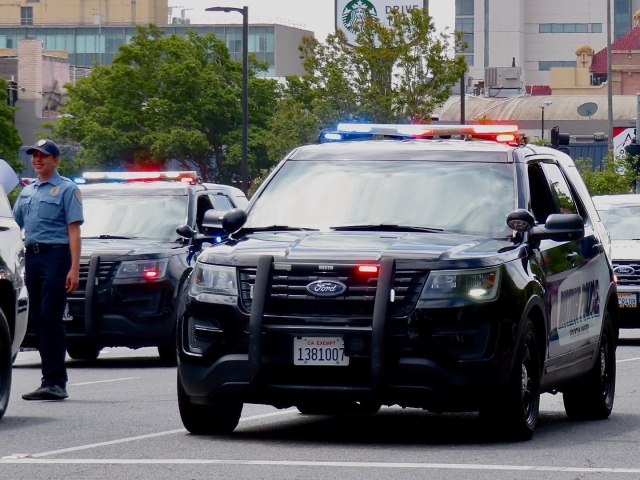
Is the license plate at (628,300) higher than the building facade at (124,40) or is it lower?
lower

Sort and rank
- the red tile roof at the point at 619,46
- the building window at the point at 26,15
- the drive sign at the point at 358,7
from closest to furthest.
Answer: the drive sign at the point at 358,7, the red tile roof at the point at 619,46, the building window at the point at 26,15

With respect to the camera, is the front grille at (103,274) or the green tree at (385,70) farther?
the green tree at (385,70)

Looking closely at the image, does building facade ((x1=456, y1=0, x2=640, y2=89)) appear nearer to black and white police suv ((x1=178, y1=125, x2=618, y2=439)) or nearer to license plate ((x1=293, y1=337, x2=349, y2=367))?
black and white police suv ((x1=178, y1=125, x2=618, y2=439))

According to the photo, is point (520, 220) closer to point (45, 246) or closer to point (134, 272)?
point (45, 246)

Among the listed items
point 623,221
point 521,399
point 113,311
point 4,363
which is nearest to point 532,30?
point 623,221

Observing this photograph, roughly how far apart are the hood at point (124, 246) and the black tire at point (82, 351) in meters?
1.12

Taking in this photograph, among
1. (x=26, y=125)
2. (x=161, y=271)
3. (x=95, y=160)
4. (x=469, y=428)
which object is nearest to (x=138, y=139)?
(x=95, y=160)

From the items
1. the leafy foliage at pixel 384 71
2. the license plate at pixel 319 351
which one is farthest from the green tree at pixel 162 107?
the license plate at pixel 319 351

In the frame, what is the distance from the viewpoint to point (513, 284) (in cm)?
948

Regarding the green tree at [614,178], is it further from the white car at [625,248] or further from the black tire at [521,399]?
the black tire at [521,399]

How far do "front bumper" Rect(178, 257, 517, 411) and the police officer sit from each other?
9.94 ft

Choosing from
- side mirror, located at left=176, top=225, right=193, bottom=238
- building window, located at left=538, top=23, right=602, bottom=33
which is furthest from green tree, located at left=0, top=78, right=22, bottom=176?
building window, located at left=538, top=23, right=602, bottom=33

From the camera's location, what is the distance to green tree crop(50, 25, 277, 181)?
76875 millimetres

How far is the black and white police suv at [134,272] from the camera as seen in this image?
16859 millimetres
